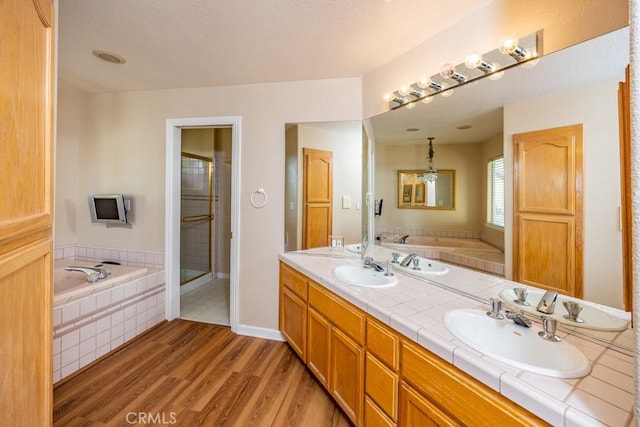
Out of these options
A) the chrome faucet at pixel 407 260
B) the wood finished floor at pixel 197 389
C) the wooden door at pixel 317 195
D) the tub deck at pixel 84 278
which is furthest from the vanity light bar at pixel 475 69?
the tub deck at pixel 84 278

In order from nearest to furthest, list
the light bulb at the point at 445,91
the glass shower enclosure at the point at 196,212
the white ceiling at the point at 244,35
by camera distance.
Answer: the white ceiling at the point at 244,35, the light bulb at the point at 445,91, the glass shower enclosure at the point at 196,212

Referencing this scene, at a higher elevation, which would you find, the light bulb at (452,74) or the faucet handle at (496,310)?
the light bulb at (452,74)

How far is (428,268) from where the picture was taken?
5.66 feet

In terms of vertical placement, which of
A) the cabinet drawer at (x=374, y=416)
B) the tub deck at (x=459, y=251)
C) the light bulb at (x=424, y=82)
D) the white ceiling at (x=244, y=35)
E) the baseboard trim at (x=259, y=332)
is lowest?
the baseboard trim at (x=259, y=332)

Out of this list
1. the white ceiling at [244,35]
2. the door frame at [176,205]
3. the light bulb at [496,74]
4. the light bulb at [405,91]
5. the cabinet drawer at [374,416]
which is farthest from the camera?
the door frame at [176,205]

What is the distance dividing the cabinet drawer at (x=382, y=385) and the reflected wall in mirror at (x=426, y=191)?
993 millimetres

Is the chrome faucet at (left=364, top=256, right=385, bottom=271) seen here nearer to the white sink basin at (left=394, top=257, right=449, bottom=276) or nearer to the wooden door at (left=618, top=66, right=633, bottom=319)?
the white sink basin at (left=394, top=257, right=449, bottom=276)

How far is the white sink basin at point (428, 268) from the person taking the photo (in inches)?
64.9

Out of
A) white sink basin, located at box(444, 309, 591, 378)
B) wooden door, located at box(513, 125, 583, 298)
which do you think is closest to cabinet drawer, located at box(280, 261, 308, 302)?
white sink basin, located at box(444, 309, 591, 378)

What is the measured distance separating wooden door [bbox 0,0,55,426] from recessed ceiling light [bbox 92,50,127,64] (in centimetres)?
132

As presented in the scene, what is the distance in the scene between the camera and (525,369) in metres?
0.81

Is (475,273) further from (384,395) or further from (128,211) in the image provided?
(128,211)

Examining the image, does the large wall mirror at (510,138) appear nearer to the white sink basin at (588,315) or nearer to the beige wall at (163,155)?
the white sink basin at (588,315)

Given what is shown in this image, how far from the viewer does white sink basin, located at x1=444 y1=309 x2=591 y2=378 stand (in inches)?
33.0
